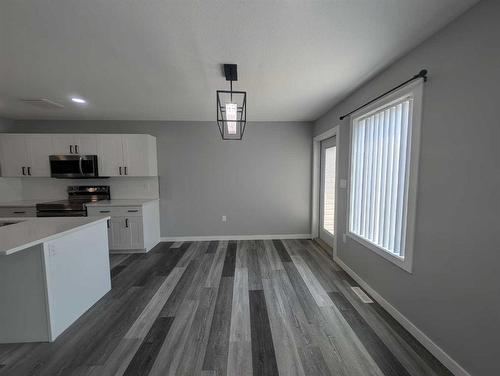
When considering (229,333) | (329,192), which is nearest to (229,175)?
(329,192)

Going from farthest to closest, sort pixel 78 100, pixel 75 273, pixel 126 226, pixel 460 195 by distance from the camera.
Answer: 1. pixel 126 226
2. pixel 78 100
3. pixel 75 273
4. pixel 460 195

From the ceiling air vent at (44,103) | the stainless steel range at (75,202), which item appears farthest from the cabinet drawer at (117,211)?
the ceiling air vent at (44,103)

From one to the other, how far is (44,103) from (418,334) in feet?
17.4

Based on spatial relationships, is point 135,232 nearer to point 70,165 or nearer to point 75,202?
point 75,202

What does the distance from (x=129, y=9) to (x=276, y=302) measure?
2829 mm

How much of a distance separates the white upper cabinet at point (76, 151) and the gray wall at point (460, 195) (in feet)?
13.3

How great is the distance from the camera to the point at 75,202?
3.60m

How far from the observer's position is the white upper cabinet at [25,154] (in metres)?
3.62

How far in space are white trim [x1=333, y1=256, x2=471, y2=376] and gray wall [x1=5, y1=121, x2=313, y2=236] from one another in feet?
6.79

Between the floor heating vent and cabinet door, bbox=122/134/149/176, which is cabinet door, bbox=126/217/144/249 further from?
the floor heating vent

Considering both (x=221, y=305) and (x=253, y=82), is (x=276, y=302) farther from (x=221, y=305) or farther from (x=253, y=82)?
(x=253, y=82)

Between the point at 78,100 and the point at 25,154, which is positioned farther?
the point at 25,154

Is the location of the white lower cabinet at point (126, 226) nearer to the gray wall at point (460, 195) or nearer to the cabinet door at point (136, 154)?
the cabinet door at point (136, 154)

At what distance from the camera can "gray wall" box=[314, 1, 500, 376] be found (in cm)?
121
